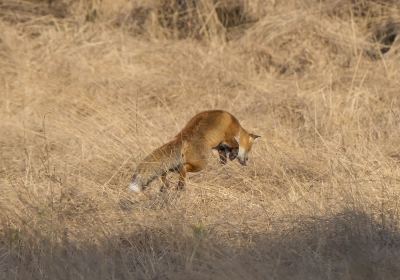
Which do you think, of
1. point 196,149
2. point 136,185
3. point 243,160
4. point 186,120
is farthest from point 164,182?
point 186,120

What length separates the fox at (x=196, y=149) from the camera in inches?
213

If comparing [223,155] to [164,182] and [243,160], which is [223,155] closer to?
[243,160]

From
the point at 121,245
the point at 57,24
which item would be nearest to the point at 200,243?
the point at 121,245

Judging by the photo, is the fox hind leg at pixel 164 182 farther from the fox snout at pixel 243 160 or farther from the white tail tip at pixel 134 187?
the fox snout at pixel 243 160

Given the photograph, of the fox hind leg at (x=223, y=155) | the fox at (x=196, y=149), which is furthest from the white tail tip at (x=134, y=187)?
the fox hind leg at (x=223, y=155)

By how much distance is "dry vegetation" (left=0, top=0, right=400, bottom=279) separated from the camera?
434 cm

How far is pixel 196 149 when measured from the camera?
Result: 5.63 metres

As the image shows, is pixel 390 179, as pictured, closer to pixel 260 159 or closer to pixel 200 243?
pixel 260 159

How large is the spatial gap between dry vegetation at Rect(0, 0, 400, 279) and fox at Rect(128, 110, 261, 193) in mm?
130

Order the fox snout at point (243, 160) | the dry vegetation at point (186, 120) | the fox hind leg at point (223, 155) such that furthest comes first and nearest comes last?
1. the fox hind leg at point (223, 155)
2. the fox snout at point (243, 160)
3. the dry vegetation at point (186, 120)

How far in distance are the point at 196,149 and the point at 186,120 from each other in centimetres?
197

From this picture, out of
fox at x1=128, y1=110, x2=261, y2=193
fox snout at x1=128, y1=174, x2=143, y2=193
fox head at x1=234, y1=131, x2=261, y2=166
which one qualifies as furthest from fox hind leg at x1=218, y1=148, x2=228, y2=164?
fox snout at x1=128, y1=174, x2=143, y2=193

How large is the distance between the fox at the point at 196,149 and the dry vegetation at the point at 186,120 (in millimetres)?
130

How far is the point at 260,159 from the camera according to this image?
6.09 m
